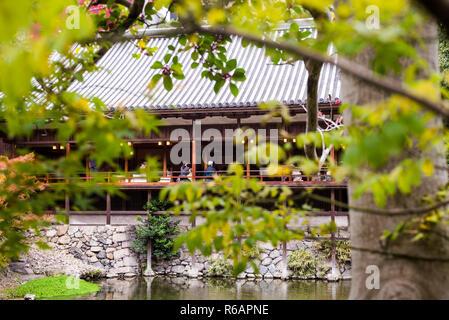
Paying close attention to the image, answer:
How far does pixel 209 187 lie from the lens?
1702 millimetres

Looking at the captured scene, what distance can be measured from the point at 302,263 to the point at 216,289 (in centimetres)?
276

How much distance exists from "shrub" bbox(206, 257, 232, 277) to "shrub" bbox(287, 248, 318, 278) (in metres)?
1.78

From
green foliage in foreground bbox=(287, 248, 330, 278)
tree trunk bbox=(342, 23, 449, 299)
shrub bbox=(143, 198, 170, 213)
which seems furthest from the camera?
shrub bbox=(143, 198, 170, 213)

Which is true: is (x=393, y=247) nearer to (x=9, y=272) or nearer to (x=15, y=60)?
(x=15, y=60)

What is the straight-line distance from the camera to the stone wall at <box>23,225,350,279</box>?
42.0 feet

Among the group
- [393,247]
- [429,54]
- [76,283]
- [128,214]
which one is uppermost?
[429,54]

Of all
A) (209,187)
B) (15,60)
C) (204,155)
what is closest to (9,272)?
(204,155)

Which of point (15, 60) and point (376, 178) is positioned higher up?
point (15, 60)

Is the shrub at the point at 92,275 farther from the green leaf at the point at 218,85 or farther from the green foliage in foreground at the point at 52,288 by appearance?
the green leaf at the point at 218,85

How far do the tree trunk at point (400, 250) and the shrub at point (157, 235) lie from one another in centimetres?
1131

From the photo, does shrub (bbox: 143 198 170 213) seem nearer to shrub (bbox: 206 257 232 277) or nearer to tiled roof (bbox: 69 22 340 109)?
shrub (bbox: 206 257 232 277)

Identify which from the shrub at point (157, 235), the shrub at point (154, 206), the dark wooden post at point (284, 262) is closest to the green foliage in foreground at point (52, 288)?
the shrub at point (157, 235)

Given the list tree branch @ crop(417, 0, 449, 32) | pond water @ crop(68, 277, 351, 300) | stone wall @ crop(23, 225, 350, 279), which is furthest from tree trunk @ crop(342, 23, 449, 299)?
stone wall @ crop(23, 225, 350, 279)
